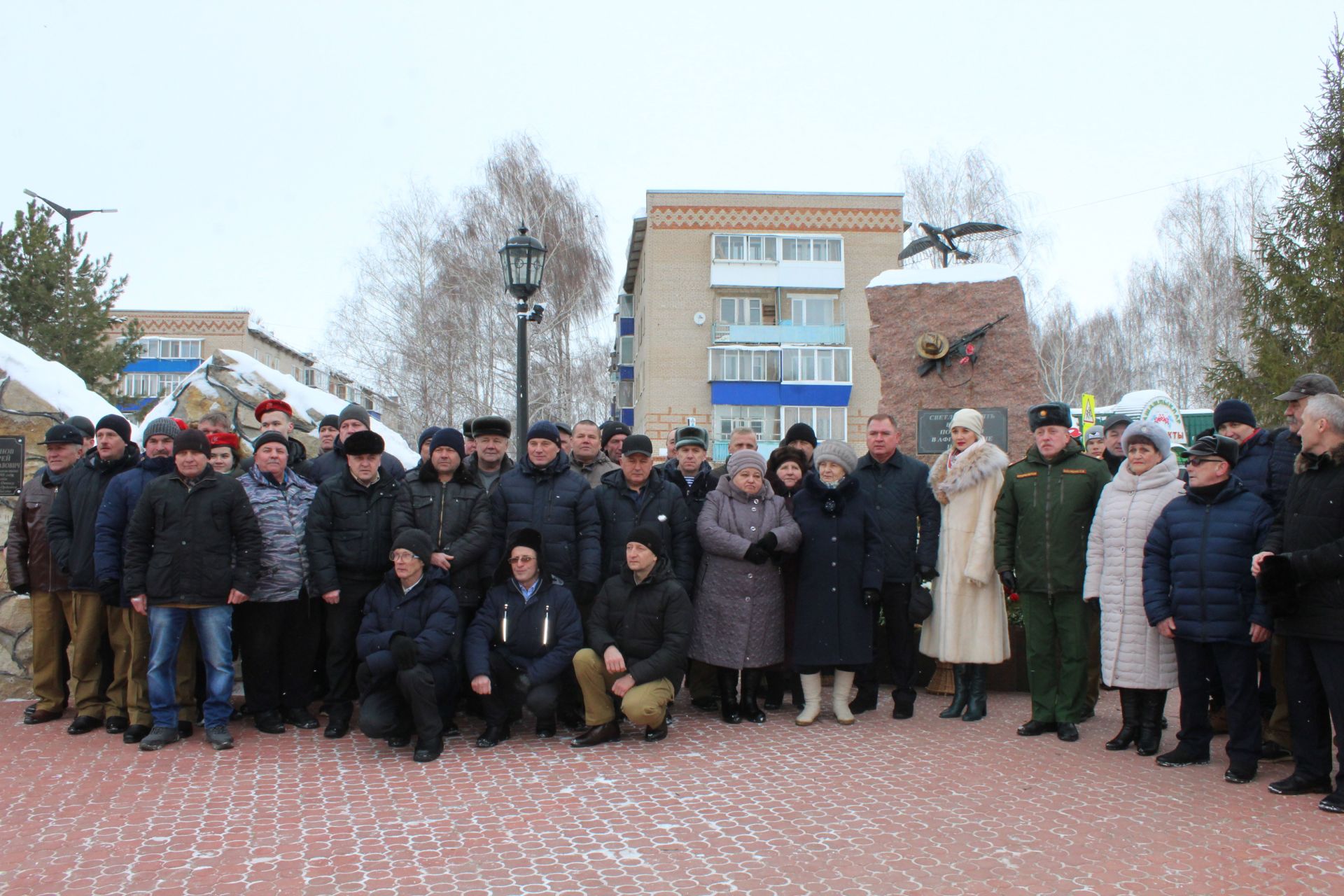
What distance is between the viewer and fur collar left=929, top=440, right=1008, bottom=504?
651 centimetres

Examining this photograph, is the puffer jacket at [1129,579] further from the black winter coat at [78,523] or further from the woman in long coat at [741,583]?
the black winter coat at [78,523]

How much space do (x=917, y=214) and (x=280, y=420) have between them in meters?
29.9

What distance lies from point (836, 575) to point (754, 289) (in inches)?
1346

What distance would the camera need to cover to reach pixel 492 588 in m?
6.26

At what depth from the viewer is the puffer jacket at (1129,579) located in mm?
5602

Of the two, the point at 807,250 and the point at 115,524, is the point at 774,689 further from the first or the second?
the point at 807,250

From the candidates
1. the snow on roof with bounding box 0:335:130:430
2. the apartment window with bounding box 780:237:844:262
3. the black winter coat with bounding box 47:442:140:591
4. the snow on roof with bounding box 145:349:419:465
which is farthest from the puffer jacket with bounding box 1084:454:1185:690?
the apartment window with bounding box 780:237:844:262

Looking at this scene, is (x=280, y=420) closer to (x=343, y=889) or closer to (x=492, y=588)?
(x=492, y=588)

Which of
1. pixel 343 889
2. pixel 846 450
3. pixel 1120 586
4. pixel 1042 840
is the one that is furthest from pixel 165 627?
pixel 1120 586

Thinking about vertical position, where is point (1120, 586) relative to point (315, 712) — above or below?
above

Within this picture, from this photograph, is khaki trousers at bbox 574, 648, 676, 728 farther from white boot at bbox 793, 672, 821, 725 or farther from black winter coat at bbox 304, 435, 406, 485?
black winter coat at bbox 304, 435, 406, 485

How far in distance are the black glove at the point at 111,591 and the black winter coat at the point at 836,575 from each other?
4.25 m

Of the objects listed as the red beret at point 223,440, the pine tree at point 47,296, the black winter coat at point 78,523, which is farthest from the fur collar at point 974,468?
the pine tree at point 47,296

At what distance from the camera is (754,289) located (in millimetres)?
39812
